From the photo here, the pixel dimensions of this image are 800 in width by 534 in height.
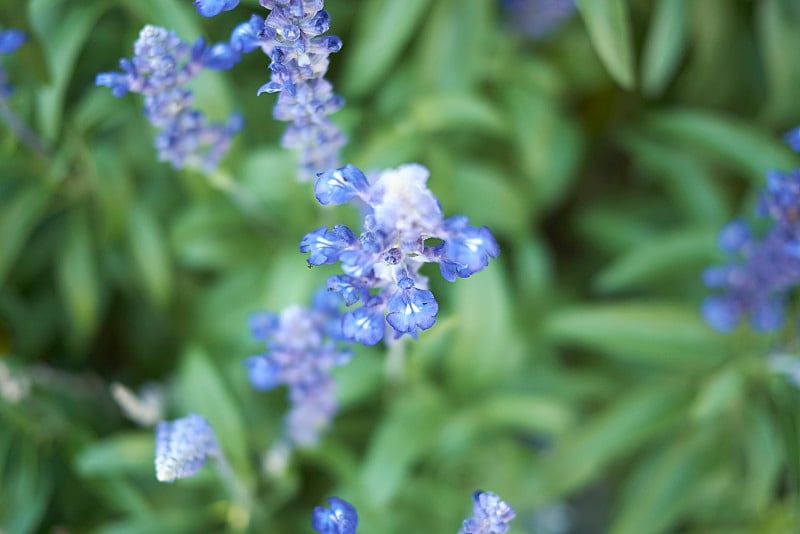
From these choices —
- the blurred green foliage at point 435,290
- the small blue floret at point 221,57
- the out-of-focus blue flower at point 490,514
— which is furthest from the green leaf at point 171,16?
the out-of-focus blue flower at point 490,514

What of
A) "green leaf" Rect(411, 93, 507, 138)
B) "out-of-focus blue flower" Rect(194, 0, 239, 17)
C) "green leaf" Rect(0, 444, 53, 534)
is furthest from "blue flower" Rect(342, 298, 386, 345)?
"green leaf" Rect(0, 444, 53, 534)

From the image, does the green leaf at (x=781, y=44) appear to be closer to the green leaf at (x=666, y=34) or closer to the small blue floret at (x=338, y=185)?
the green leaf at (x=666, y=34)

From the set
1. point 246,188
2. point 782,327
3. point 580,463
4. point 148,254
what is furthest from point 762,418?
point 148,254

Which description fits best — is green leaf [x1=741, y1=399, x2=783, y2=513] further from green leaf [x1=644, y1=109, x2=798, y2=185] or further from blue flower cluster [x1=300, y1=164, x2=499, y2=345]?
blue flower cluster [x1=300, y1=164, x2=499, y2=345]

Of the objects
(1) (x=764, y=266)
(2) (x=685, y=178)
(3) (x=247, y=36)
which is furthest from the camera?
(2) (x=685, y=178)

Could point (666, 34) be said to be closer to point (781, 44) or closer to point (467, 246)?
point (781, 44)

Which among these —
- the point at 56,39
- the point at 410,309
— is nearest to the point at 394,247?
the point at 410,309
